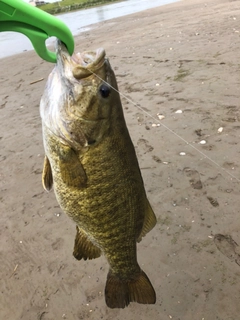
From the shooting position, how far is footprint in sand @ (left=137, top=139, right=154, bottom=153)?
510 centimetres

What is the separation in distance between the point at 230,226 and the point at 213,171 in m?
1.00

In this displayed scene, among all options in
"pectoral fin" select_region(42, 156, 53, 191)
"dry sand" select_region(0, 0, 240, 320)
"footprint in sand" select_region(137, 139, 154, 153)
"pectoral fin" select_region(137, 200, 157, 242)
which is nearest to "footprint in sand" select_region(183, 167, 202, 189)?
"dry sand" select_region(0, 0, 240, 320)

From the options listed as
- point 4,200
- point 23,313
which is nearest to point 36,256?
point 23,313

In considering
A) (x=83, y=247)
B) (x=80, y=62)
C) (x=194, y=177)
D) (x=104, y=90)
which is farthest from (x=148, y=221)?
(x=194, y=177)

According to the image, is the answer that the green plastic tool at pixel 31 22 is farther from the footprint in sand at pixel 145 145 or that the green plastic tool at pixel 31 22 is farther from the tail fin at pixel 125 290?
the footprint in sand at pixel 145 145

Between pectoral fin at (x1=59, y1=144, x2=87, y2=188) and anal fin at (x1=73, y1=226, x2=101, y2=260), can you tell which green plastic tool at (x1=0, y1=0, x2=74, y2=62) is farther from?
anal fin at (x1=73, y1=226, x2=101, y2=260)

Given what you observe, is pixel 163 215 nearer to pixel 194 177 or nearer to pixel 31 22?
pixel 194 177

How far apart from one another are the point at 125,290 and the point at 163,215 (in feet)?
5.54

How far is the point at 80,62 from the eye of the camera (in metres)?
1.83

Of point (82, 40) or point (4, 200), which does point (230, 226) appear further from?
point (82, 40)

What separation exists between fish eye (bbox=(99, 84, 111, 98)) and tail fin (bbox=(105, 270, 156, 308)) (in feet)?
4.17

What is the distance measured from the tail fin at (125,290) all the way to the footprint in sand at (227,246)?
1323 millimetres

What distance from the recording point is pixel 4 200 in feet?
15.9

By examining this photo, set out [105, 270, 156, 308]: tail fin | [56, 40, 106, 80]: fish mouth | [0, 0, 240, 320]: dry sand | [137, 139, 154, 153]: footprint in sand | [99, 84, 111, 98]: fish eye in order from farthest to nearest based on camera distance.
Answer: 1. [137, 139, 154, 153]: footprint in sand
2. [0, 0, 240, 320]: dry sand
3. [105, 270, 156, 308]: tail fin
4. [99, 84, 111, 98]: fish eye
5. [56, 40, 106, 80]: fish mouth
